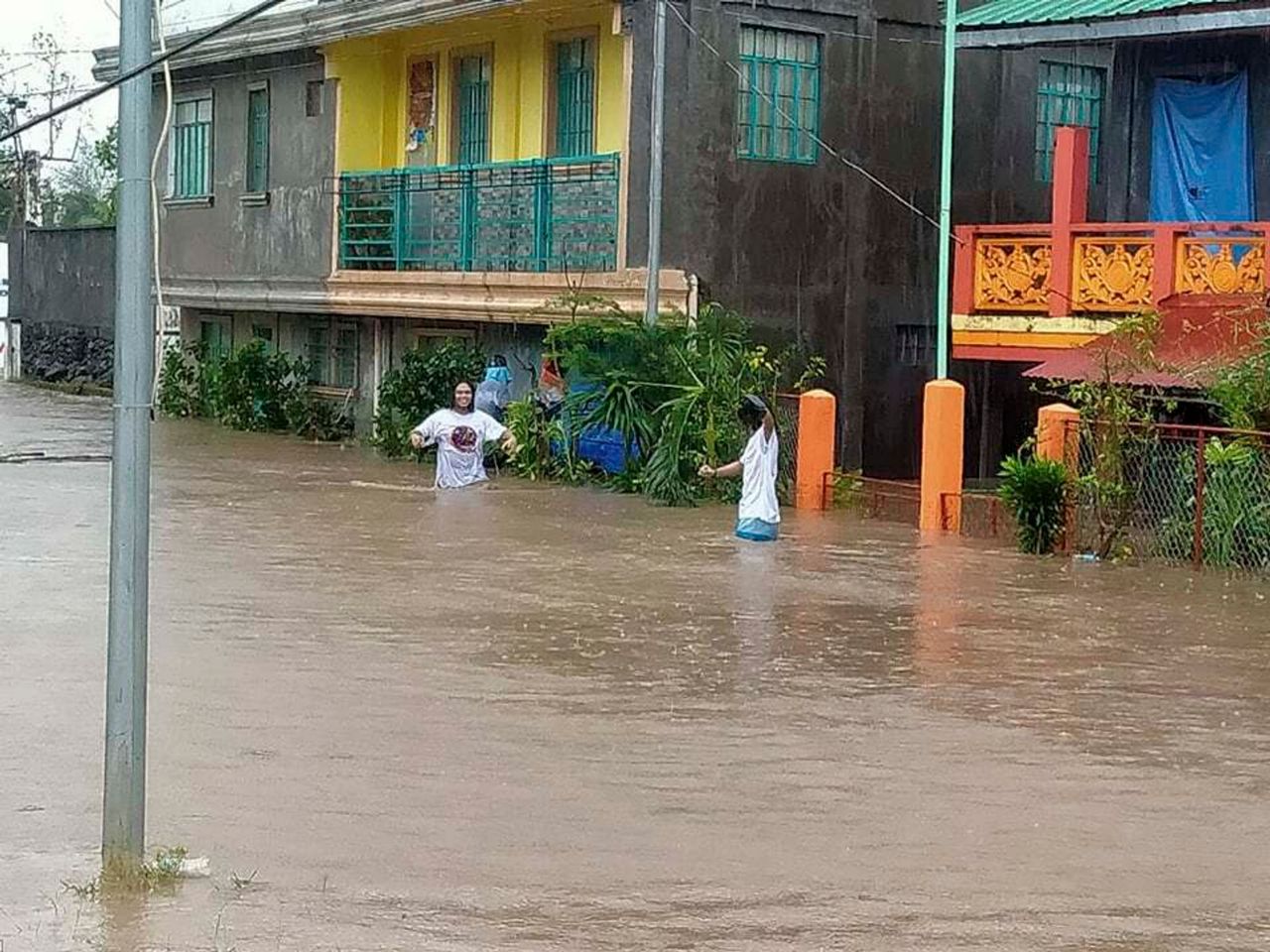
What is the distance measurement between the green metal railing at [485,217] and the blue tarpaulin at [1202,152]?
222 inches

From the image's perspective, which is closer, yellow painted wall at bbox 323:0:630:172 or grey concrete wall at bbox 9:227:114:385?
yellow painted wall at bbox 323:0:630:172

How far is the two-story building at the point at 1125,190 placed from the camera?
19328 mm

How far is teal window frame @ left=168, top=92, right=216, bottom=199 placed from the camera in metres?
33.2

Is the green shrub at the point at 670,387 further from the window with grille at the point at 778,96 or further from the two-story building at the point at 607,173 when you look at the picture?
the window with grille at the point at 778,96

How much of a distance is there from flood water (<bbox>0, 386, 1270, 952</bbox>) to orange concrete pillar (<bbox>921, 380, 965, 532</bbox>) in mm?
1353

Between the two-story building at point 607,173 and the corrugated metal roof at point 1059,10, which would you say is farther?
the two-story building at point 607,173

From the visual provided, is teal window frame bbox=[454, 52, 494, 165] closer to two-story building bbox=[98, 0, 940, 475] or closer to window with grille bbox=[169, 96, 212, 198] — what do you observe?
two-story building bbox=[98, 0, 940, 475]

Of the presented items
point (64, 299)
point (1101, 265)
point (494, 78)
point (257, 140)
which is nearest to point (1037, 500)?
point (1101, 265)

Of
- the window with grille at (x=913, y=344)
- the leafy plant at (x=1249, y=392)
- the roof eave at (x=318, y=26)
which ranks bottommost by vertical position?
the leafy plant at (x=1249, y=392)

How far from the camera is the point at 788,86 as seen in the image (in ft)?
80.9

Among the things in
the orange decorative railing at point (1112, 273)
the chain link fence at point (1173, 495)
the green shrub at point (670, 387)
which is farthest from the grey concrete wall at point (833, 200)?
the chain link fence at point (1173, 495)

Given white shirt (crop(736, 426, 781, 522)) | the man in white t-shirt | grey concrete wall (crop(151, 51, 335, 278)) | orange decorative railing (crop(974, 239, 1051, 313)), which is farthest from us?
grey concrete wall (crop(151, 51, 335, 278))

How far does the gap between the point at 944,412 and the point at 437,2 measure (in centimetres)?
905

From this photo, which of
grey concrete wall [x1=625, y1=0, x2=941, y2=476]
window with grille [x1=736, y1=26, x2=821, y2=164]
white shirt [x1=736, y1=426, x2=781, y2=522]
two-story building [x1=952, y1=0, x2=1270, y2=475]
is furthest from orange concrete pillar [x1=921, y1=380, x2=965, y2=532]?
window with grille [x1=736, y1=26, x2=821, y2=164]
